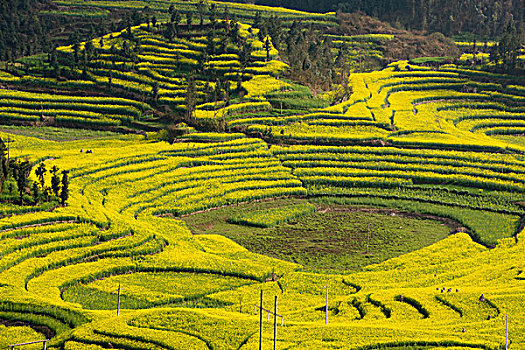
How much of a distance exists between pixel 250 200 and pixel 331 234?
34.9 feet

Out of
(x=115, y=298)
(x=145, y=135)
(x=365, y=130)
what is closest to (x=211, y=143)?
(x=145, y=135)

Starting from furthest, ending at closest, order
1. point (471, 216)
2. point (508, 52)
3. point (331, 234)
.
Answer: point (508, 52) → point (471, 216) → point (331, 234)

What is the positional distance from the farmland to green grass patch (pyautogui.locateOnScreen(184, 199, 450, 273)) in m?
0.26

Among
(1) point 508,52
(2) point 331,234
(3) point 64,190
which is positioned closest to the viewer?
(3) point 64,190

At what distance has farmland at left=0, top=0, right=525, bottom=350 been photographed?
4697 cm

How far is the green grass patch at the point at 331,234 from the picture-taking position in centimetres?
6231

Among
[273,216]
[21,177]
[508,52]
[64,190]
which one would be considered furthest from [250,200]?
[508,52]

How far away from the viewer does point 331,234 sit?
2670 inches

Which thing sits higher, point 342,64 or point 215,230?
point 342,64

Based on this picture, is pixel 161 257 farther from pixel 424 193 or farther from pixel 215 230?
pixel 424 193

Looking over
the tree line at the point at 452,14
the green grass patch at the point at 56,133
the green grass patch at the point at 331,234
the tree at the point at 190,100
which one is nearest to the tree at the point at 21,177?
the green grass patch at the point at 331,234

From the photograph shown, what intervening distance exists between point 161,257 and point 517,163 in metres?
43.3

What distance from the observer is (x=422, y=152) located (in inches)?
3482

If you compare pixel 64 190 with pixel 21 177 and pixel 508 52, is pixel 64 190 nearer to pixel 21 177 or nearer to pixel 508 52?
pixel 21 177
